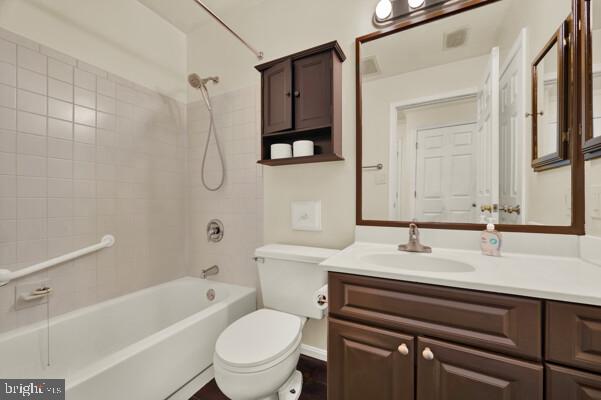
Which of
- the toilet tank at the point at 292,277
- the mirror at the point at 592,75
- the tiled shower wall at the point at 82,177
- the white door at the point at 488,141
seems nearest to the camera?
the mirror at the point at 592,75

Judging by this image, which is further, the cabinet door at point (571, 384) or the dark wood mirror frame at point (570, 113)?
the dark wood mirror frame at point (570, 113)

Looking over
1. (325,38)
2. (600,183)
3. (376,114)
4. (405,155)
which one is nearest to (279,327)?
(405,155)

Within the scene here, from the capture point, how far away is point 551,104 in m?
1.06

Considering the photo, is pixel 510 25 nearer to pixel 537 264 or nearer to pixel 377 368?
pixel 537 264

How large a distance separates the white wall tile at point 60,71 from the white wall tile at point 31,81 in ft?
0.17

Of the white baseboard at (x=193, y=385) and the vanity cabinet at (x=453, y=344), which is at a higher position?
the vanity cabinet at (x=453, y=344)

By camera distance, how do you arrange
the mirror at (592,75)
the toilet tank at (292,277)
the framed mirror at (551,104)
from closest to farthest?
1. the mirror at (592,75)
2. the framed mirror at (551,104)
3. the toilet tank at (292,277)

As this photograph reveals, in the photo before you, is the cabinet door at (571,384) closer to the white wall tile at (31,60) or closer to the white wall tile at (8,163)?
the white wall tile at (8,163)

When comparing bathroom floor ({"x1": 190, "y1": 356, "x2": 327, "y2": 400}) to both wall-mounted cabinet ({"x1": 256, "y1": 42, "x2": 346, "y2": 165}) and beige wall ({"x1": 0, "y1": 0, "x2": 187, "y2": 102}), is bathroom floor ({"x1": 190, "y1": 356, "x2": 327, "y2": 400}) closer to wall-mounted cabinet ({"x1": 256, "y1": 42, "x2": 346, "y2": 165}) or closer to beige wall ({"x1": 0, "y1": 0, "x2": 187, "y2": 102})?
wall-mounted cabinet ({"x1": 256, "y1": 42, "x2": 346, "y2": 165})

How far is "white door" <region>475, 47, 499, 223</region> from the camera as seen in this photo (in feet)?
3.78

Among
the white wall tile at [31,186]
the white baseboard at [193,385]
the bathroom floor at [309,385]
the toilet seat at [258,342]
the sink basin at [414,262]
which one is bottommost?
the bathroom floor at [309,385]

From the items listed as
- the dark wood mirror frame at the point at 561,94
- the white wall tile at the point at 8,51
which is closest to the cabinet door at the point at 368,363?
the dark wood mirror frame at the point at 561,94

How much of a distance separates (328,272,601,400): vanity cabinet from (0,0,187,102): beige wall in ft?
6.29

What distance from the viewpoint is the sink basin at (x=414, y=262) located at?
3.49 feet
